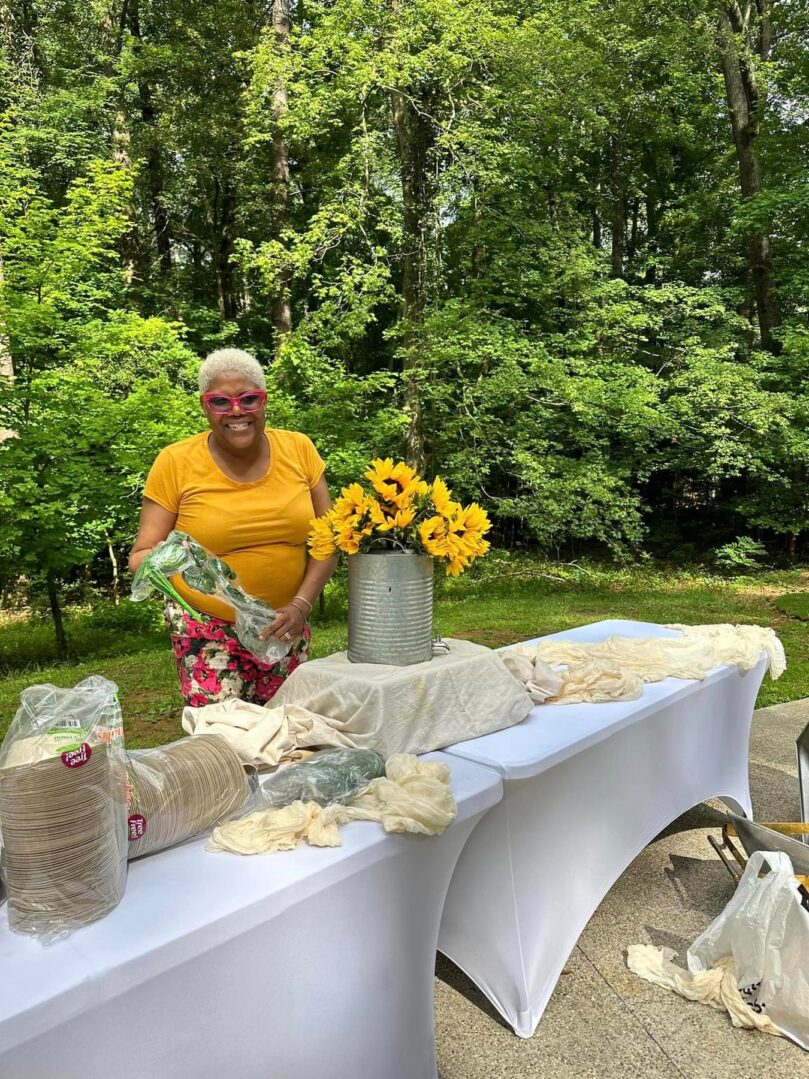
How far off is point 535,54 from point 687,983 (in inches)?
396

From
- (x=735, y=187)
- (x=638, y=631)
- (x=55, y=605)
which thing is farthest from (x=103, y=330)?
(x=735, y=187)

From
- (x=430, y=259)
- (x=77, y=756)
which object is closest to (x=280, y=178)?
(x=430, y=259)

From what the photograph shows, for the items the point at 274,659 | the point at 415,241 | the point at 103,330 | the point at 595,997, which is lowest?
the point at 595,997

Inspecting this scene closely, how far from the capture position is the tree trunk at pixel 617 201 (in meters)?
13.2

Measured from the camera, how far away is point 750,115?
1125 cm

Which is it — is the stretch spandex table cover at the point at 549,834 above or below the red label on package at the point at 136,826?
below

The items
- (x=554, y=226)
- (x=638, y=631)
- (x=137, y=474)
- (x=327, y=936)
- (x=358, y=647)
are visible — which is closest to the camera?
(x=327, y=936)

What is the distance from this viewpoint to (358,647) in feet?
5.79

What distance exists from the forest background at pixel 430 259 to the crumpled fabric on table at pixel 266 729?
5331 mm

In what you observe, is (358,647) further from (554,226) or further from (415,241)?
(554,226)

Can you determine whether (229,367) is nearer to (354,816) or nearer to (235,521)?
(235,521)

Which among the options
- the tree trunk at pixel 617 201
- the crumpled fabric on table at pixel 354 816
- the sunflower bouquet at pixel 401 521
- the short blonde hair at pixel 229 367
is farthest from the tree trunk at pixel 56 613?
the tree trunk at pixel 617 201

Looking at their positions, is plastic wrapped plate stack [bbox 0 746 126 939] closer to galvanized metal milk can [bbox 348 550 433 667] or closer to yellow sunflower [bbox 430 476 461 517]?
galvanized metal milk can [bbox 348 550 433 667]

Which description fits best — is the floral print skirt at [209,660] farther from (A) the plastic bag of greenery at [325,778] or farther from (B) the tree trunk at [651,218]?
(B) the tree trunk at [651,218]
